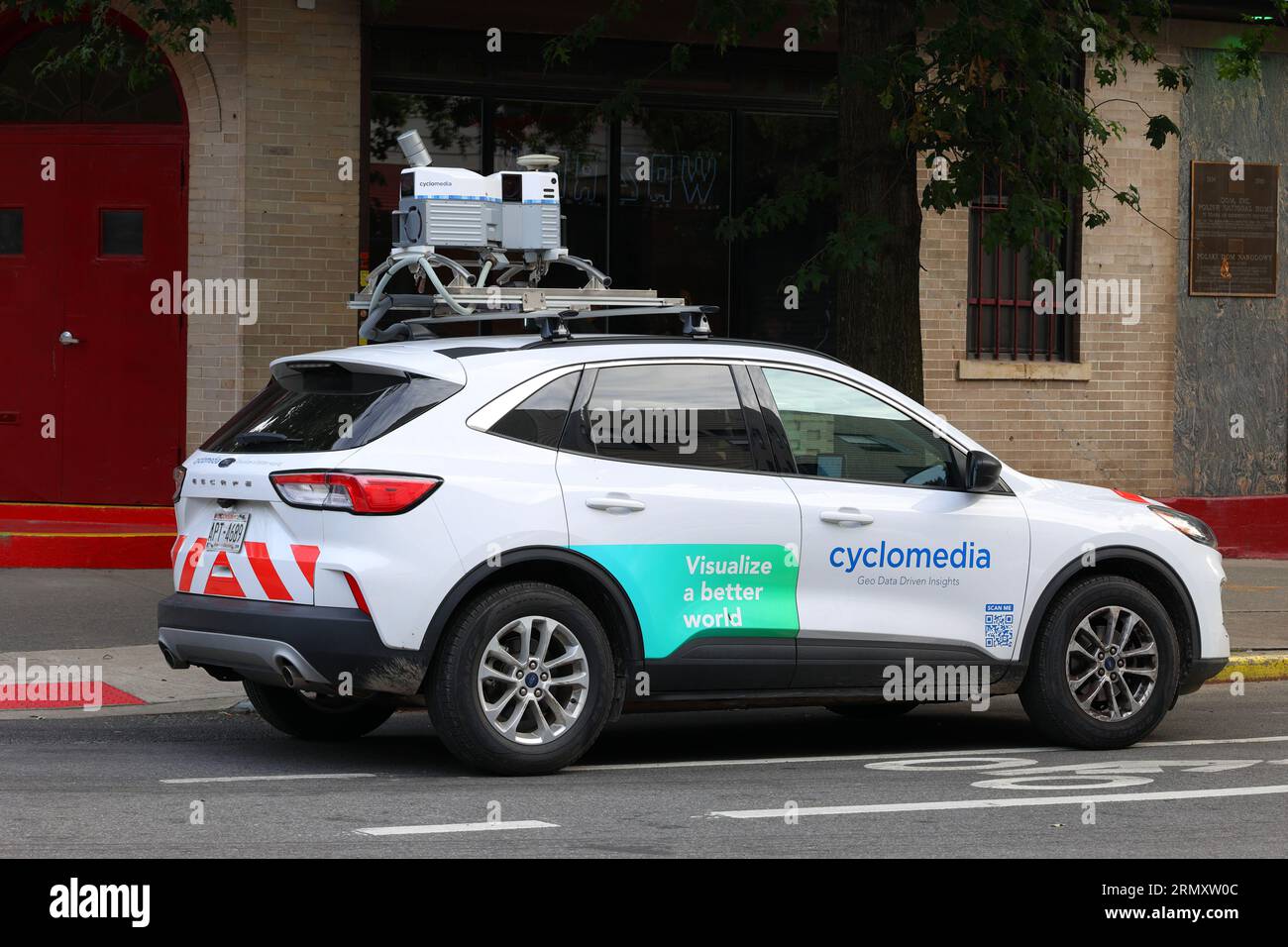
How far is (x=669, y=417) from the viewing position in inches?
307

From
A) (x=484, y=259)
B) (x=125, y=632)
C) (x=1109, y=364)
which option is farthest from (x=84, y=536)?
(x=1109, y=364)

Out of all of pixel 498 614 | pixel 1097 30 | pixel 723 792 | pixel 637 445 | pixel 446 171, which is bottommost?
pixel 723 792

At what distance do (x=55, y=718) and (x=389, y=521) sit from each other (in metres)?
2.84

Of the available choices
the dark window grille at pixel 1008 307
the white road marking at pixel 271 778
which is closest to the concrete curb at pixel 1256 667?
the dark window grille at pixel 1008 307

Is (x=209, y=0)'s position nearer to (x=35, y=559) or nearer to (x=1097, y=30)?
(x=35, y=559)

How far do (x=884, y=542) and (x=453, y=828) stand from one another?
244 centimetres

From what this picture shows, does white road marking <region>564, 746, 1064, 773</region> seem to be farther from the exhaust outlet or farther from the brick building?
the brick building

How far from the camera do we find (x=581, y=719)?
24.4ft

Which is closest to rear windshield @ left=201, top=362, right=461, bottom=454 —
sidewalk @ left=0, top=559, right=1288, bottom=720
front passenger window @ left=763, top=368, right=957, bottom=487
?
front passenger window @ left=763, top=368, right=957, bottom=487

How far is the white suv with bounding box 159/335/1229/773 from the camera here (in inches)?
282

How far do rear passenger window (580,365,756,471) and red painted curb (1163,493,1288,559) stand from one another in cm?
1017

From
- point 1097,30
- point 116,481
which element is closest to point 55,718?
point 116,481

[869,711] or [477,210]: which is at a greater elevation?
[477,210]

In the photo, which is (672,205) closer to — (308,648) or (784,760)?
(784,760)
